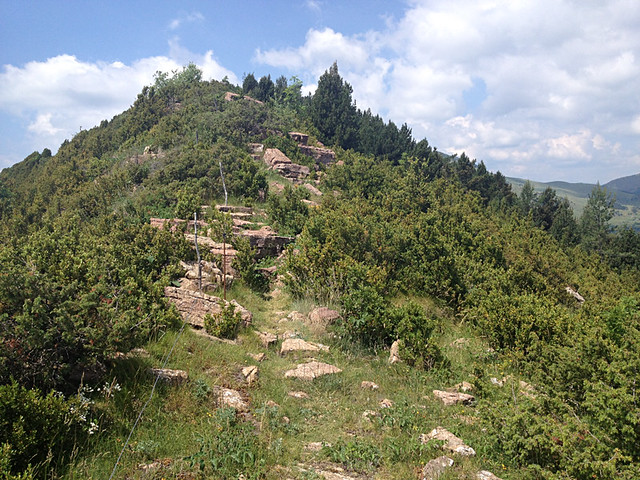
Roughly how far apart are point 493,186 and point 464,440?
110 ft

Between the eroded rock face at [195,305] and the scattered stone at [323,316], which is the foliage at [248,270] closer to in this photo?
the eroded rock face at [195,305]

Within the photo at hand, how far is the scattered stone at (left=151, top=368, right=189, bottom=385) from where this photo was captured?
429 cm

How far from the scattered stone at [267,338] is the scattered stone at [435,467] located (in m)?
3.81

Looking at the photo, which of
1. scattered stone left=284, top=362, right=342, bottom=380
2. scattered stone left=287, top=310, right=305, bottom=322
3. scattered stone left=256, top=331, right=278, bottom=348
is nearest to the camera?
scattered stone left=284, top=362, right=342, bottom=380

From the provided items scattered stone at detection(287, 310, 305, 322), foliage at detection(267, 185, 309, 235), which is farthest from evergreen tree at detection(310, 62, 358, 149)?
scattered stone at detection(287, 310, 305, 322)

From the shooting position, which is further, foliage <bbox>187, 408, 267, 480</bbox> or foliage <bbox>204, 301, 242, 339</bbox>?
foliage <bbox>204, 301, 242, 339</bbox>

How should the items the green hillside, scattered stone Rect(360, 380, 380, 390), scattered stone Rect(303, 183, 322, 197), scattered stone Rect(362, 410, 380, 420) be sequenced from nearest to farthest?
the green hillside
scattered stone Rect(362, 410, 380, 420)
scattered stone Rect(360, 380, 380, 390)
scattered stone Rect(303, 183, 322, 197)

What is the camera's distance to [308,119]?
3503cm

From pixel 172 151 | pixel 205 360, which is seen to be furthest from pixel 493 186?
pixel 205 360

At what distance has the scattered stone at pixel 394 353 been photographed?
6208 mm

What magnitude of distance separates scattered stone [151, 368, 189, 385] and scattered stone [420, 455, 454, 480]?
3.03 meters

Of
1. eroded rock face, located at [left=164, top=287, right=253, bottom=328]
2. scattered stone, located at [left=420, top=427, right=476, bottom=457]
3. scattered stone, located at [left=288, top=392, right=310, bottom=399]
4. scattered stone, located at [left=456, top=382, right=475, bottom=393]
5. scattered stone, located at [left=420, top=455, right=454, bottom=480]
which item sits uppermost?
eroded rock face, located at [left=164, top=287, right=253, bottom=328]

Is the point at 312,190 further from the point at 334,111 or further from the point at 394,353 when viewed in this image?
the point at 334,111

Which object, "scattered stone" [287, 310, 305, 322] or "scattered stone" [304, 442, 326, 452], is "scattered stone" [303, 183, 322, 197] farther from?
"scattered stone" [304, 442, 326, 452]
